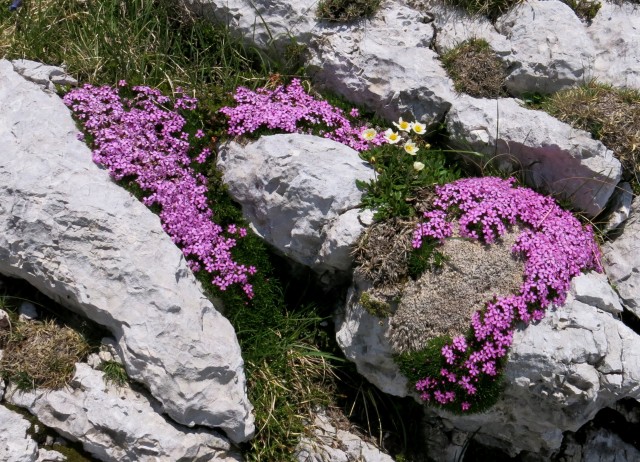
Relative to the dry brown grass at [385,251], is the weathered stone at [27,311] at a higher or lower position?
lower

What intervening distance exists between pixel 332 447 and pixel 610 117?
456cm

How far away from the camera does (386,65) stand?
7.06 meters

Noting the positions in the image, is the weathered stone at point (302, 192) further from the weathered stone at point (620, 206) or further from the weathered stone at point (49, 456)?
the weathered stone at point (49, 456)

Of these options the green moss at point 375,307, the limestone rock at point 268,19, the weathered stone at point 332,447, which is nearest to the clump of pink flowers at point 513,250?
the green moss at point 375,307

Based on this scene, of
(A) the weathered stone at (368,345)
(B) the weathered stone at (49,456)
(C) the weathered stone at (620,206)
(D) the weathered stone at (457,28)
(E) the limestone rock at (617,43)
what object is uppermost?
(E) the limestone rock at (617,43)

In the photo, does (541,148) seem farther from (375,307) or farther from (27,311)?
(27,311)

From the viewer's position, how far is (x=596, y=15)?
744 centimetres

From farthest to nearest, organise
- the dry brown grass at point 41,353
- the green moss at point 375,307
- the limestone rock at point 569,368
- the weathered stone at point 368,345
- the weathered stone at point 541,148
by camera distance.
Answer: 1. the weathered stone at point 541,148
2. the weathered stone at point 368,345
3. the green moss at point 375,307
4. the limestone rock at point 569,368
5. the dry brown grass at point 41,353

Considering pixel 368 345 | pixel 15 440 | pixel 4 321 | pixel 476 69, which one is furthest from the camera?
pixel 476 69

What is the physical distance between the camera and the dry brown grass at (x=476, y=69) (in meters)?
6.89

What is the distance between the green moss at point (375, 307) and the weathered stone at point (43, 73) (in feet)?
13.6

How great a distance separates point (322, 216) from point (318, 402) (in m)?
1.96

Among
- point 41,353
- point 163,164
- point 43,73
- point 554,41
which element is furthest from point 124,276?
point 554,41

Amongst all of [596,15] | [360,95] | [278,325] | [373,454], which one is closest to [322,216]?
[278,325]
